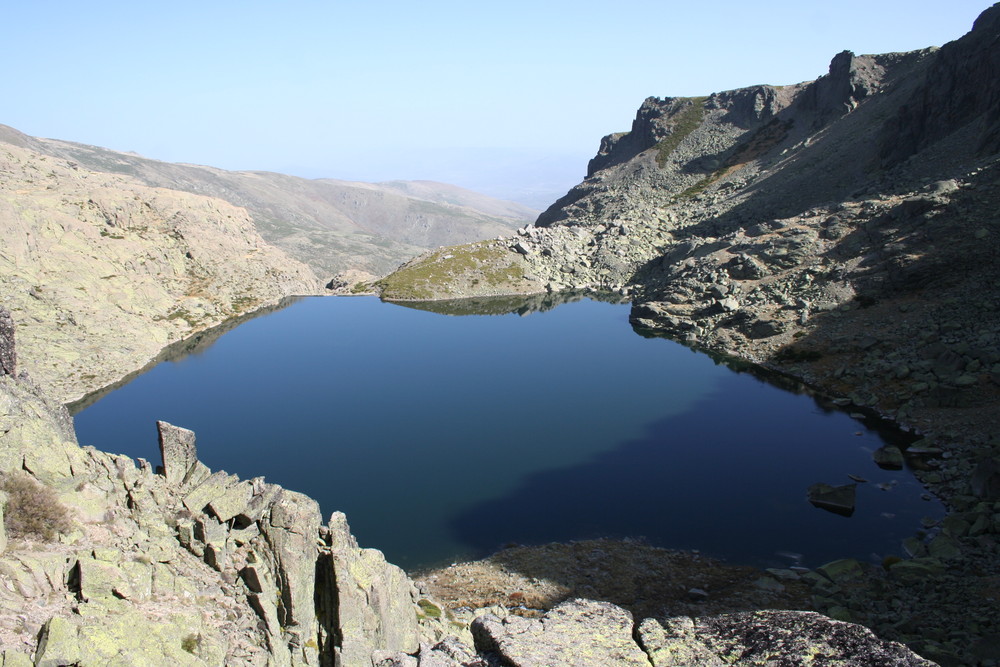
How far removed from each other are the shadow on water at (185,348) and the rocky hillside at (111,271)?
89 centimetres

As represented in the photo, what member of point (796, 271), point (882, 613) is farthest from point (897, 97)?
point (882, 613)

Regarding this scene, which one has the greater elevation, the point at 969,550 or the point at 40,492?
the point at 40,492

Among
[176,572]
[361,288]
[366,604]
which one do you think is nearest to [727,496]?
[366,604]

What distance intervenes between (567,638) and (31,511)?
42.7ft

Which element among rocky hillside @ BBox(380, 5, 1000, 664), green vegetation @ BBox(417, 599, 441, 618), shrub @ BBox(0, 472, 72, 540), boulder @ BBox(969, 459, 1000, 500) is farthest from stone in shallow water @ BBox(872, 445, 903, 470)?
shrub @ BBox(0, 472, 72, 540)

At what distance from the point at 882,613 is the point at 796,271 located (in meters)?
54.0

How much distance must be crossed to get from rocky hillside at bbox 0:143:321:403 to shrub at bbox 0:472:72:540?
162 feet

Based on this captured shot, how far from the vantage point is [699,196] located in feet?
406

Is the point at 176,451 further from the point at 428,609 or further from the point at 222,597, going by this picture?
the point at 428,609

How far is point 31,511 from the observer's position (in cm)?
1578

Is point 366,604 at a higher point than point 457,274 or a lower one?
lower

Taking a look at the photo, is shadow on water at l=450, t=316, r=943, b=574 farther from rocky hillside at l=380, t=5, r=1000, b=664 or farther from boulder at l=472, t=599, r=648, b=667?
boulder at l=472, t=599, r=648, b=667

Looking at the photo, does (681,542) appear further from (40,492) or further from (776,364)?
(776,364)

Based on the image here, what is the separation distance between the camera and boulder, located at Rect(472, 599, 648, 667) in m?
14.9
